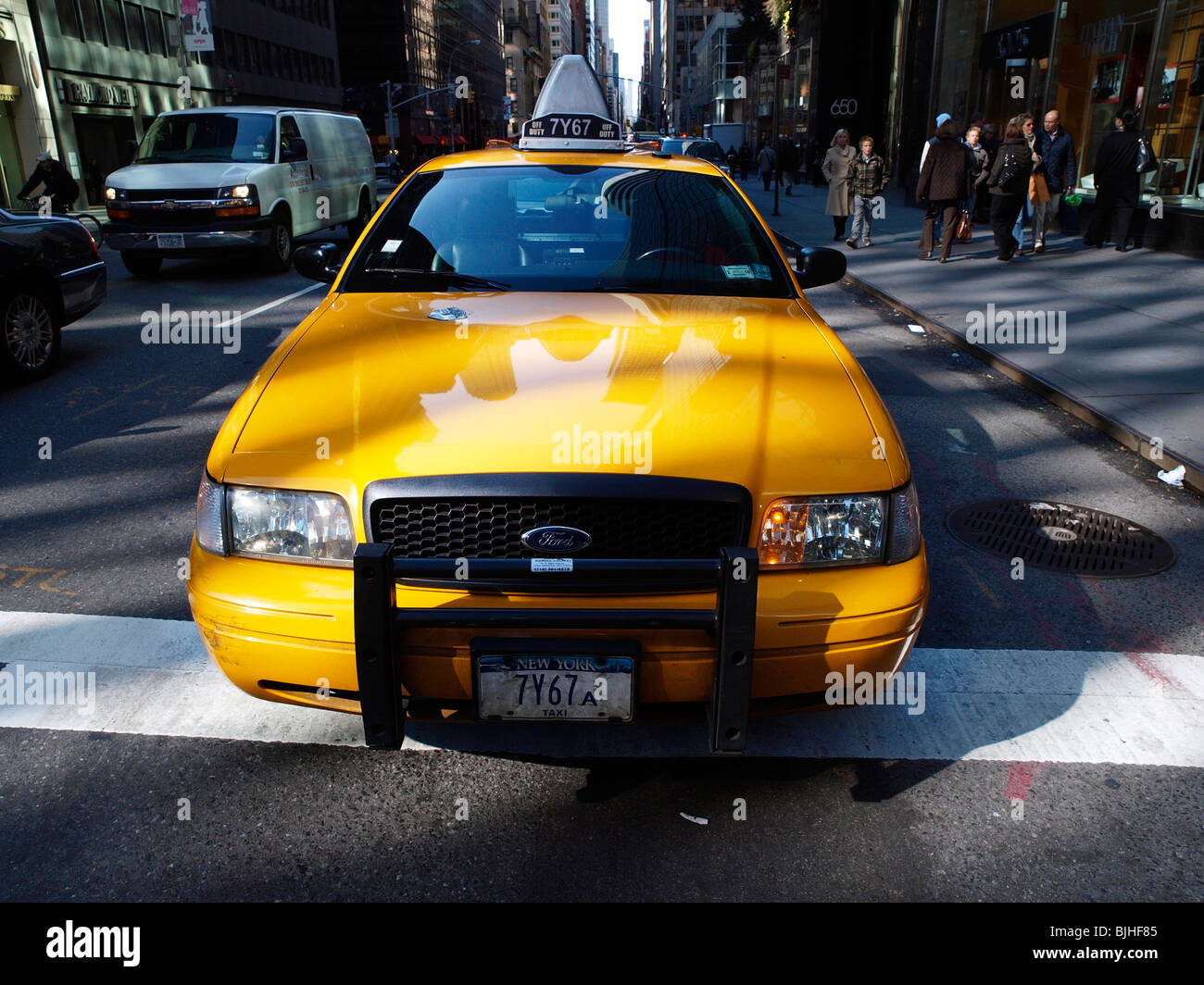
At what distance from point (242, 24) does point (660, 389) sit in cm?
5969

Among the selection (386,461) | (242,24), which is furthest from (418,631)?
(242,24)

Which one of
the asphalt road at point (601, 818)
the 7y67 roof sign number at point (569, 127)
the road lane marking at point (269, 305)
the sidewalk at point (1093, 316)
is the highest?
the 7y67 roof sign number at point (569, 127)

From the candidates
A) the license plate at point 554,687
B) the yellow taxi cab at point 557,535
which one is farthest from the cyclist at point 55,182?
the license plate at point 554,687

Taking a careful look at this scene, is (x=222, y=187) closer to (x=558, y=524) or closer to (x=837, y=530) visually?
(x=558, y=524)

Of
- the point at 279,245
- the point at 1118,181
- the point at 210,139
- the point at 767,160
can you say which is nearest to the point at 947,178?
the point at 1118,181

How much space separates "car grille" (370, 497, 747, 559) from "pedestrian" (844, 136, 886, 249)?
14555mm

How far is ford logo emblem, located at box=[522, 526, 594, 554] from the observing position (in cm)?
232

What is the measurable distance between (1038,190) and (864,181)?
2850 millimetres

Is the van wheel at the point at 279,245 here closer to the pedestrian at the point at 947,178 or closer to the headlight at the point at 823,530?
the pedestrian at the point at 947,178

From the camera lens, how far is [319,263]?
443cm

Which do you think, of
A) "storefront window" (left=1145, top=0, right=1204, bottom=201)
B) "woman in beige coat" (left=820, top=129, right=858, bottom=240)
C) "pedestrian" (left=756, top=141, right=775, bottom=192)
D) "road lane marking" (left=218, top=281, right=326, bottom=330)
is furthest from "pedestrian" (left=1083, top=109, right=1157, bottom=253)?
"pedestrian" (left=756, top=141, right=775, bottom=192)

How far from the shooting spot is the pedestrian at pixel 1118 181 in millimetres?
13023
